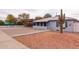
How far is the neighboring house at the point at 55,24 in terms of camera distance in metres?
4.75

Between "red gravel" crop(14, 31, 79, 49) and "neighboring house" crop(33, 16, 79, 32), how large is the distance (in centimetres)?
12

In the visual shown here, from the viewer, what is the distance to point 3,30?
4.82m

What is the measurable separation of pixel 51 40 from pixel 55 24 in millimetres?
331

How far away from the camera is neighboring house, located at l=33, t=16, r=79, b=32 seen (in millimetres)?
4750

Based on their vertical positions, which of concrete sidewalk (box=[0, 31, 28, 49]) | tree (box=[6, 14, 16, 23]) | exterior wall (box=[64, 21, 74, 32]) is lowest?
concrete sidewalk (box=[0, 31, 28, 49])

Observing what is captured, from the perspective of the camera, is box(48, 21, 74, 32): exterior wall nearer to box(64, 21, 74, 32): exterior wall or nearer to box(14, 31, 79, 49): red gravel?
box(64, 21, 74, 32): exterior wall

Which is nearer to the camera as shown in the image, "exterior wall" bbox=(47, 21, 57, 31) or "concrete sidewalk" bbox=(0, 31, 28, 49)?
"concrete sidewalk" bbox=(0, 31, 28, 49)

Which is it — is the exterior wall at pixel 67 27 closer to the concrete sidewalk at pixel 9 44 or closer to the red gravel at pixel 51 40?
the red gravel at pixel 51 40

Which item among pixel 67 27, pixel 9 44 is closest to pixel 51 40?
pixel 67 27

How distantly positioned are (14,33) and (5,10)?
1.63ft

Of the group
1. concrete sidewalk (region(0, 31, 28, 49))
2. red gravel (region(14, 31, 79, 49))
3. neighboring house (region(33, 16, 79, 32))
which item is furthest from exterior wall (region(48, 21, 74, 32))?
concrete sidewalk (region(0, 31, 28, 49))
